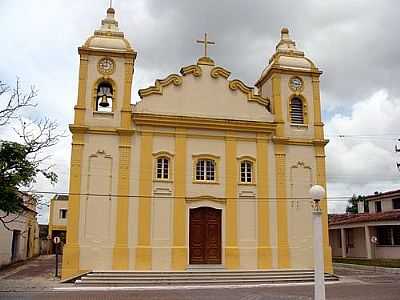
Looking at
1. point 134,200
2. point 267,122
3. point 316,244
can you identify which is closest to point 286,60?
point 267,122

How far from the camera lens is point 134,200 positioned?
66.3 ft

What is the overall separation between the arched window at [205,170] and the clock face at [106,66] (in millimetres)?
5549

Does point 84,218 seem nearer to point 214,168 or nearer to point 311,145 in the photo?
point 214,168

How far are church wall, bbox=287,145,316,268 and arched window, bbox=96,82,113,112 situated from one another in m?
8.32

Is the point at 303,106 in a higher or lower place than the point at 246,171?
higher

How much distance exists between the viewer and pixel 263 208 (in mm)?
21344

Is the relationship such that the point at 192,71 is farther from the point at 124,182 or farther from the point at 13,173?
the point at 13,173

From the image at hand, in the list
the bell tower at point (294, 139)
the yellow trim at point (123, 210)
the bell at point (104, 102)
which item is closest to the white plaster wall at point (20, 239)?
the yellow trim at point (123, 210)

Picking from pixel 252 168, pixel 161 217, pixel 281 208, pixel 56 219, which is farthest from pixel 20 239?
pixel 281 208

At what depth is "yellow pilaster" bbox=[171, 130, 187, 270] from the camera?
2005 cm

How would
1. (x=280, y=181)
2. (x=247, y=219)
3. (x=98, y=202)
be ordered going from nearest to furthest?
(x=98, y=202) < (x=247, y=219) < (x=280, y=181)

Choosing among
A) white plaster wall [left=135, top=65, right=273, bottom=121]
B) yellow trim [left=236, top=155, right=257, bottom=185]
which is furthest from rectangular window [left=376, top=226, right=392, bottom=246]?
white plaster wall [left=135, top=65, right=273, bottom=121]

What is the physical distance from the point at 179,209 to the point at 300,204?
18.2 feet

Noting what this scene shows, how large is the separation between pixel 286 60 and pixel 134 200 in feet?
32.4
